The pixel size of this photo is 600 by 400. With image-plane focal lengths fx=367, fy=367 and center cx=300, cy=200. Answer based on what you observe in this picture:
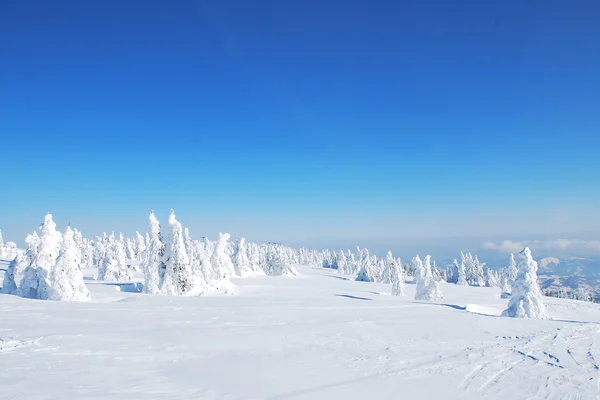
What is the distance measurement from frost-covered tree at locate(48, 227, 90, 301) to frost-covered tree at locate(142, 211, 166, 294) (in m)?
10.9

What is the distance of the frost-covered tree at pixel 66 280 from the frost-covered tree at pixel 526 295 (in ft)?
115

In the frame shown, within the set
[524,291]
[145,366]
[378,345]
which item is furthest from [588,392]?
[524,291]

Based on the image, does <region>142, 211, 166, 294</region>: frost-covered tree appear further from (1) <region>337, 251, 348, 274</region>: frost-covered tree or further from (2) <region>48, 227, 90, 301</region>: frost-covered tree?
(1) <region>337, 251, 348, 274</region>: frost-covered tree

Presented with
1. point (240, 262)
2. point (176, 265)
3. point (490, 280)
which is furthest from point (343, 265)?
point (176, 265)

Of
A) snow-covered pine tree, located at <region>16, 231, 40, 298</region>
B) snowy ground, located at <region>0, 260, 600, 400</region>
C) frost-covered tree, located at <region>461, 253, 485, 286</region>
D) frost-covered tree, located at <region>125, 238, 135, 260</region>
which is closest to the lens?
snowy ground, located at <region>0, 260, 600, 400</region>

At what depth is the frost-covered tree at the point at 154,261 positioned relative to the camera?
130 ft

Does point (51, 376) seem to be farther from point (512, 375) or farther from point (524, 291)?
point (524, 291)

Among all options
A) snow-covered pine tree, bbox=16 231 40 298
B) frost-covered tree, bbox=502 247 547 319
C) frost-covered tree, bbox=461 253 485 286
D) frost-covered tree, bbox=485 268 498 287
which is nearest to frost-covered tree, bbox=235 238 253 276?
snow-covered pine tree, bbox=16 231 40 298

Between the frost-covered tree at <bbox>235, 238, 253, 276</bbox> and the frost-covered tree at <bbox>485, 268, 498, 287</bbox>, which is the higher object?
the frost-covered tree at <bbox>235, 238, 253, 276</bbox>

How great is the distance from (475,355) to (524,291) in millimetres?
22197

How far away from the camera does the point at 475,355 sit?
14.0 metres

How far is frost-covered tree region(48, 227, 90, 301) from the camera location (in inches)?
1080

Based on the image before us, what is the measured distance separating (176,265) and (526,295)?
3403 centimetres

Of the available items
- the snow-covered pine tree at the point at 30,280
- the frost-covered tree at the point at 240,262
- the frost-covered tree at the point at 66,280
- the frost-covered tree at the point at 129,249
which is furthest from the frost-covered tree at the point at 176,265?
the frost-covered tree at the point at 129,249
